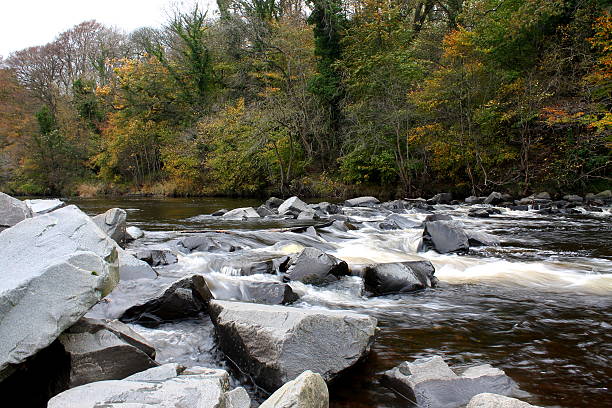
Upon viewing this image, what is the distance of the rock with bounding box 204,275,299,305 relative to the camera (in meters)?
4.91

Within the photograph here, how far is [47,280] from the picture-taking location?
114 inches

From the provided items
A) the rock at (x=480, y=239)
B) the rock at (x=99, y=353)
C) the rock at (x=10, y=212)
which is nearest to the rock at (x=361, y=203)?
the rock at (x=480, y=239)

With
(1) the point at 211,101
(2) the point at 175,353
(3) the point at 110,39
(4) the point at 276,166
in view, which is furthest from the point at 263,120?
(3) the point at 110,39

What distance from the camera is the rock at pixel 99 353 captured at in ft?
9.27

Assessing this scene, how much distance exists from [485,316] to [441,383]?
202cm

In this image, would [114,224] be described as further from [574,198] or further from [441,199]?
[574,198]

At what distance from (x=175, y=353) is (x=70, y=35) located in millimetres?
46079

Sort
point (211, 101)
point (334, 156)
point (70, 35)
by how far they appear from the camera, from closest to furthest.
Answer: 1. point (334, 156)
2. point (211, 101)
3. point (70, 35)

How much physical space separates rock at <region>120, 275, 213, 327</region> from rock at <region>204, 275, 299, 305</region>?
0.81 meters

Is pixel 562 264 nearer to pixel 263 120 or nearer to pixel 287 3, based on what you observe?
pixel 263 120

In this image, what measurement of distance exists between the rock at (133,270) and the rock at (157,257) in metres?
0.76

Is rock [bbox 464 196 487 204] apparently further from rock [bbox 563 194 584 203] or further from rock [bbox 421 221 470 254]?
rock [bbox 421 221 470 254]

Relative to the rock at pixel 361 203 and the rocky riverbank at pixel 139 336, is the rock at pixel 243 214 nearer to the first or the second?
the rock at pixel 361 203

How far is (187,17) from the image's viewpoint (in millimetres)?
32688
